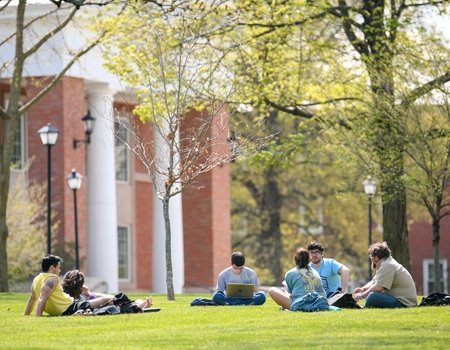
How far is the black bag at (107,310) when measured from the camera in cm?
2298

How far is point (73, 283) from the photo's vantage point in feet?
76.8

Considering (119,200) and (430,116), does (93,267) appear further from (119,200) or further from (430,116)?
(430,116)

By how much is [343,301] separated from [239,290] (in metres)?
2.22

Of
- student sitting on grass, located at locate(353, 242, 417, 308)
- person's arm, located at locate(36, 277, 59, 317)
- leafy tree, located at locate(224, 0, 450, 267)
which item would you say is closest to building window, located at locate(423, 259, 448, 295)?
leafy tree, located at locate(224, 0, 450, 267)

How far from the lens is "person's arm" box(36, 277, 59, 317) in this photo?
22703 millimetres

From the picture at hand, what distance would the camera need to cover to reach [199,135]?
28.5 meters

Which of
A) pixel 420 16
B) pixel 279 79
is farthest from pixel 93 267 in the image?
pixel 420 16

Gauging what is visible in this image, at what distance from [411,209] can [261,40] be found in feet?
80.6

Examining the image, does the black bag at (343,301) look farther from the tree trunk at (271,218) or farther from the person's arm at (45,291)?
the tree trunk at (271,218)

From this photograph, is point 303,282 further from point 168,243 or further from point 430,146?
point 430,146

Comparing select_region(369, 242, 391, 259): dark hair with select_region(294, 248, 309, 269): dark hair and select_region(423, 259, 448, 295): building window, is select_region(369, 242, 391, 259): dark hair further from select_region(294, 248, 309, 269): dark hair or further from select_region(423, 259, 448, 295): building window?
select_region(423, 259, 448, 295): building window

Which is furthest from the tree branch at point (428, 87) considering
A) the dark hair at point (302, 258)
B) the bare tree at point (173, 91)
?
the dark hair at point (302, 258)

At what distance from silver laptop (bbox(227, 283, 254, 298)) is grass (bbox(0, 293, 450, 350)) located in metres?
0.94

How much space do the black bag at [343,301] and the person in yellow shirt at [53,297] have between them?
11.7 ft
